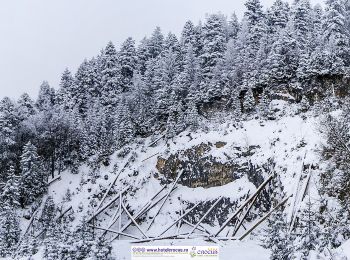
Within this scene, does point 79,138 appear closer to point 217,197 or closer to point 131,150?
point 131,150

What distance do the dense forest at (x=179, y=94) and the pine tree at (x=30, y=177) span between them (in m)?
0.09

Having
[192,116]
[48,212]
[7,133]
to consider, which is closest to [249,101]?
[192,116]

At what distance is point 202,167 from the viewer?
34281 millimetres

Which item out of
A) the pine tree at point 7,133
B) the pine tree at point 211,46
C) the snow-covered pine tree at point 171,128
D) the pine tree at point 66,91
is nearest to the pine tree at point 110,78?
the pine tree at point 66,91

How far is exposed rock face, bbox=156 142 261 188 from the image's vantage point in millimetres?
32750

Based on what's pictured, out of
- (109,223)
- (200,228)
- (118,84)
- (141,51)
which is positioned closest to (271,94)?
(200,228)

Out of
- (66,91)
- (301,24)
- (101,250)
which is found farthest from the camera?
(66,91)

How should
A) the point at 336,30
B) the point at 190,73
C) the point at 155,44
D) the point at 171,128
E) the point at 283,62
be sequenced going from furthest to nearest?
1. the point at 155,44
2. the point at 190,73
3. the point at 283,62
4. the point at 336,30
5. the point at 171,128

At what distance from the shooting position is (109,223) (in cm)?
3375

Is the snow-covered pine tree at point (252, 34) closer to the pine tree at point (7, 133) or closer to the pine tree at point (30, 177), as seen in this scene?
the pine tree at point (30, 177)

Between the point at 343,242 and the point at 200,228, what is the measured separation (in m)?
15.3

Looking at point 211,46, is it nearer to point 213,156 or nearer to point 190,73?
point 190,73

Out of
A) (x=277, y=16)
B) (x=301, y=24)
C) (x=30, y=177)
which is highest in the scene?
(x=277, y=16)

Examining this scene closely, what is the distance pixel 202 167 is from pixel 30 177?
1615 centimetres
